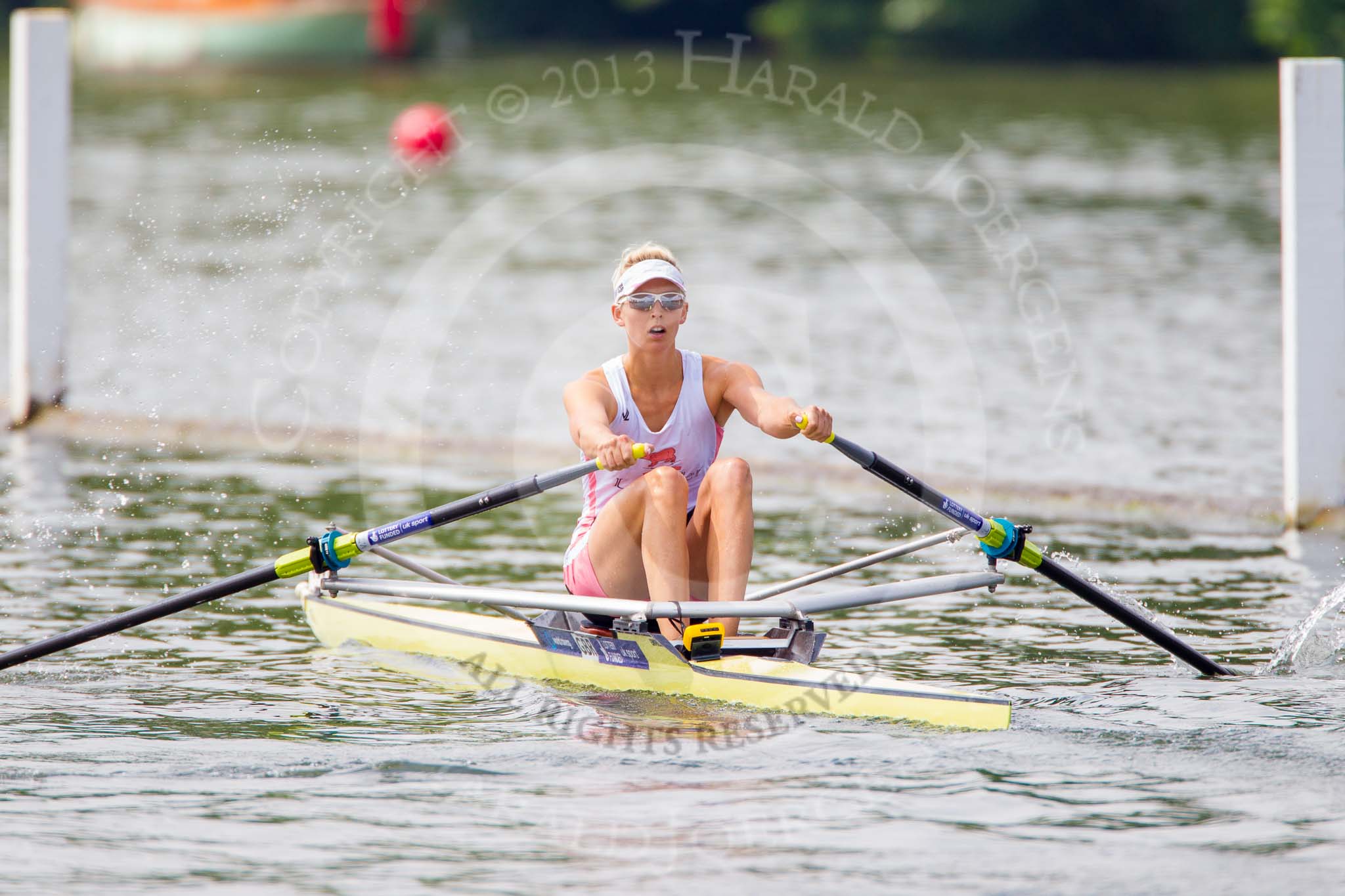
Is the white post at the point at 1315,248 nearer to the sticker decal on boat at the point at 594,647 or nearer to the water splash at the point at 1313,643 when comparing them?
the water splash at the point at 1313,643

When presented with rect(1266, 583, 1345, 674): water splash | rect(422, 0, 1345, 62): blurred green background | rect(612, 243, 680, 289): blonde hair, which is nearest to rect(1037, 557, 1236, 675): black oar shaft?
rect(1266, 583, 1345, 674): water splash

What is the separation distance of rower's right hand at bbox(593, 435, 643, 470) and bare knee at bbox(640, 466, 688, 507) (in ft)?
0.67

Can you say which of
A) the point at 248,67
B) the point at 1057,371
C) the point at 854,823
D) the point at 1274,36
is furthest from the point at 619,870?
the point at 248,67

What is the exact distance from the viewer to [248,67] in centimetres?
5044

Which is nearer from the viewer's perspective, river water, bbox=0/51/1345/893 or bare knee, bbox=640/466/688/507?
river water, bbox=0/51/1345/893

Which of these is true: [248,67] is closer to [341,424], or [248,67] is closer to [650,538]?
[341,424]

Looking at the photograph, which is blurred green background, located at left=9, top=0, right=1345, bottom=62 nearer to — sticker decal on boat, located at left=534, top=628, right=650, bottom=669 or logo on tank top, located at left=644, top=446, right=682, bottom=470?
logo on tank top, located at left=644, top=446, right=682, bottom=470

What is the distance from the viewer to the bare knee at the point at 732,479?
6.40m

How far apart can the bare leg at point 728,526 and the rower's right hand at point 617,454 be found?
15.3 inches

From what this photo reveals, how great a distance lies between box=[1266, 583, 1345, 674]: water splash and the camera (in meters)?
6.75

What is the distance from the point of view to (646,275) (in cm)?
651

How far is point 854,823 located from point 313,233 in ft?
59.6

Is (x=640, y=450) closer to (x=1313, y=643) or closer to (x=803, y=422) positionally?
(x=803, y=422)

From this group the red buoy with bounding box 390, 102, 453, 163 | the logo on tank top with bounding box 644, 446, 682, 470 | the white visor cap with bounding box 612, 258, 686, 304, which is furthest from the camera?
the red buoy with bounding box 390, 102, 453, 163
